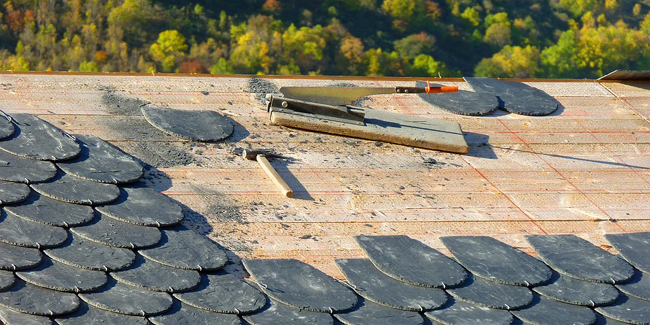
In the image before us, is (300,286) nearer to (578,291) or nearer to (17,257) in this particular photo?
(17,257)

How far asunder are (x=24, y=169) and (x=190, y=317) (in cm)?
225

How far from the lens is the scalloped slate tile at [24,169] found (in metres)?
7.18

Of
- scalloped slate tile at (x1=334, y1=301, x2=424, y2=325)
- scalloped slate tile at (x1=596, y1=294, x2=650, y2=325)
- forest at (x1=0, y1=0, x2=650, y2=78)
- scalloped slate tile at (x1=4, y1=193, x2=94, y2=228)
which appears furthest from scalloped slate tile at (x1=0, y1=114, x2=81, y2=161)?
forest at (x1=0, y1=0, x2=650, y2=78)

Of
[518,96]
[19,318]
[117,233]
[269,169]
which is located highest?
[518,96]

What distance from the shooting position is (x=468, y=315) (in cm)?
646

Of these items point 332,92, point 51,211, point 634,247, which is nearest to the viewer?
point 51,211

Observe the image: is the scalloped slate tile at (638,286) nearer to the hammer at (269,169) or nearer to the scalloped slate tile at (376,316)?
the scalloped slate tile at (376,316)

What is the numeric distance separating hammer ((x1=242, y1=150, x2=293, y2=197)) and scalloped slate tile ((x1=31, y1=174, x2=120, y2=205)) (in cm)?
146

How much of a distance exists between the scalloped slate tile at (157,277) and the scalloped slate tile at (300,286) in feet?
1.62

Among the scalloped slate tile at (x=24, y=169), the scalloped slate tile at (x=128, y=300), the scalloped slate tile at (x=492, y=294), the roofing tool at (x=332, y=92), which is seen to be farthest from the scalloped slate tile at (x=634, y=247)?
the scalloped slate tile at (x=24, y=169)

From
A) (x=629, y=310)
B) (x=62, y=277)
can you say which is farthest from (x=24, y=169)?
(x=629, y=310)

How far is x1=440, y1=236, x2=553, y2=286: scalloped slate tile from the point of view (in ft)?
22.8

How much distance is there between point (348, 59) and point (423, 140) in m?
43.4

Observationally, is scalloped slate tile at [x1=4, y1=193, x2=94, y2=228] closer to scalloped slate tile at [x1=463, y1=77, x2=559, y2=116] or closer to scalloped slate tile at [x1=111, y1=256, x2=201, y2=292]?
scalloped slate tile at [x1=111, y1=256, x2=201, y2=292]
